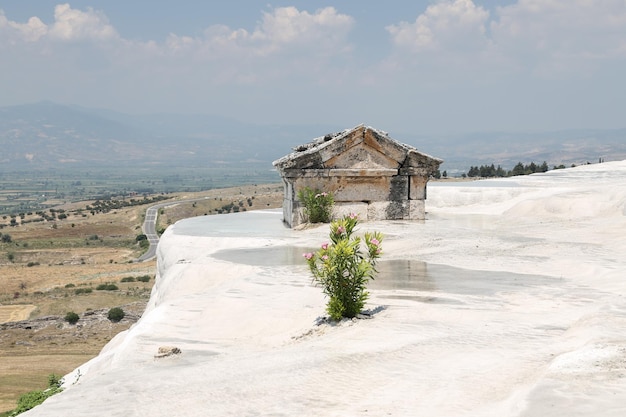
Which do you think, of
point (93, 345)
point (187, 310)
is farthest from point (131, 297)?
point (187, 310)

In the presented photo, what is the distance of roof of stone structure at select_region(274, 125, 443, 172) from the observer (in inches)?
568

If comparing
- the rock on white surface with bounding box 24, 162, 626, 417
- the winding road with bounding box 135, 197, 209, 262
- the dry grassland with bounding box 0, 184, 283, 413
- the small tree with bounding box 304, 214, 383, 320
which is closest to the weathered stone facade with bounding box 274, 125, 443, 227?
the rock on white surface with bounding box 24, 162, 626, 417

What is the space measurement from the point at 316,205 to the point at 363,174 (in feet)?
4.35

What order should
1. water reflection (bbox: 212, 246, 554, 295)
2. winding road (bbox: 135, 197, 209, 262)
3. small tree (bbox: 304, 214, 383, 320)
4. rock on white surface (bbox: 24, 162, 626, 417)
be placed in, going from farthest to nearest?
winding road (bbox: 135, 197, 209, 262)
water reflection (bbox: 212, 246, 554, 295)
small tree (bbox: 304, 214, 383, 320)
rock on white surface (bbox: 24, 162, 626, 417)

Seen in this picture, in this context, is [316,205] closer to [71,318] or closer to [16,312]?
[71,318]

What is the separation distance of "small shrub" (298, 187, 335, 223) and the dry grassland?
1372 cm

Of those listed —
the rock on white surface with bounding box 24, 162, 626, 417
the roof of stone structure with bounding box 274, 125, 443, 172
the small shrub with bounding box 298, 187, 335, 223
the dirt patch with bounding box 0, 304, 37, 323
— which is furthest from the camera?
the dirt patch with bounding box 0, 304, 37, 323

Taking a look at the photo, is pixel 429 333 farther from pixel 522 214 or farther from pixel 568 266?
pixel 522 214

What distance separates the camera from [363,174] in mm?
14727

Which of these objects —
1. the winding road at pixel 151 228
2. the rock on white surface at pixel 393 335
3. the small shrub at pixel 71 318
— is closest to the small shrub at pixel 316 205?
the rock on white surface at pixel 393 335

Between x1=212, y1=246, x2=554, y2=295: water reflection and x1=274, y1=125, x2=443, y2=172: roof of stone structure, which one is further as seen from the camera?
x1=274, y1=125, x2=443, y2=172: roof of stone structure

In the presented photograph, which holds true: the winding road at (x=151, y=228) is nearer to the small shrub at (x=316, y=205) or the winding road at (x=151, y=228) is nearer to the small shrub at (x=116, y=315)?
the small shrub at (x=116, y=315)

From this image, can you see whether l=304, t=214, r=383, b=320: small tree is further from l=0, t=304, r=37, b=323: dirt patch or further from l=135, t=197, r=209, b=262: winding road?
l=135, t=197, r=209, b=262: winding road

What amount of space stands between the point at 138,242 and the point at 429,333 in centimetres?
8350
